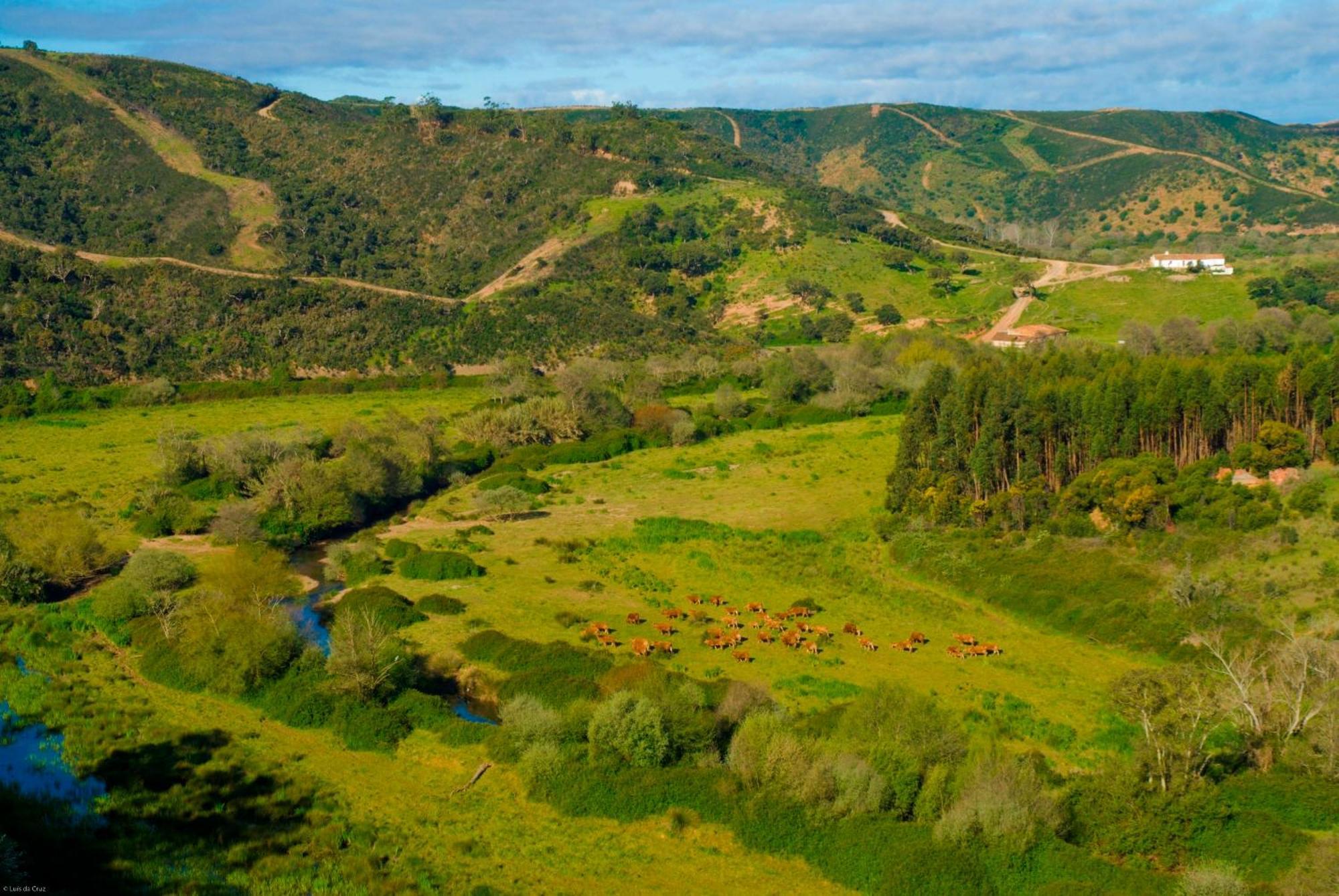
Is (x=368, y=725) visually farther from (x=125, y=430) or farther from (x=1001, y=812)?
(x=125, y=430)

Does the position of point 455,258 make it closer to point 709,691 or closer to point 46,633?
point 46,633

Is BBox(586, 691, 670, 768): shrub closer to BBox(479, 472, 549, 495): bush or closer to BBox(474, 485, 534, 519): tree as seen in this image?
BBox(474, 485, 534, 519): tree

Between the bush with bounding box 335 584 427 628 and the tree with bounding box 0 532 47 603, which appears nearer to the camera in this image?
the bush with bounding box 335 584 427 628

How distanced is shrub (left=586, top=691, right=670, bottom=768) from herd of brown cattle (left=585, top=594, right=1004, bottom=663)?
9.28 m

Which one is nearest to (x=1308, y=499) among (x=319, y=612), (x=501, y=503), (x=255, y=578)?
(x=501, y=503)

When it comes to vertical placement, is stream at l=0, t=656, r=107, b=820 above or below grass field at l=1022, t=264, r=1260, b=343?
below

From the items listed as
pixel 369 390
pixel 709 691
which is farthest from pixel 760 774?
pixel 369 390

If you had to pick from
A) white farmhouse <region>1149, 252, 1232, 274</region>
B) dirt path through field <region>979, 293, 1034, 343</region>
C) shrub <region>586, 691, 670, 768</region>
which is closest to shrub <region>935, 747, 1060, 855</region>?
shrub <region>586, 691, 670, 768</region>

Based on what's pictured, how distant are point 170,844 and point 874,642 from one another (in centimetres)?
2794

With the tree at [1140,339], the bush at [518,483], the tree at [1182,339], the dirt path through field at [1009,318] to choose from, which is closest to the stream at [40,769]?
the bush at [518,483]

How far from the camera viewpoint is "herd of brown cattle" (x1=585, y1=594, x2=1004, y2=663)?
147 feet

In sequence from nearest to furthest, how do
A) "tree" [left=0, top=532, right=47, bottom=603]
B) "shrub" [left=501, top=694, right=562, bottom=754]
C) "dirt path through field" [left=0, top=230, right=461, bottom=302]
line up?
"shrub" [left=501, top=694, right=562, bottom=754] < "tree" [left=0, top=532, right=47, bottom=603] < "dirt path through field" [left=0, top=230, right=461, bottom=302]

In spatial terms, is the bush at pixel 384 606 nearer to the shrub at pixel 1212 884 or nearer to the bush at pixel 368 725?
the bush at pixel 368 725

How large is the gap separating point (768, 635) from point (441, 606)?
48.5 ft
